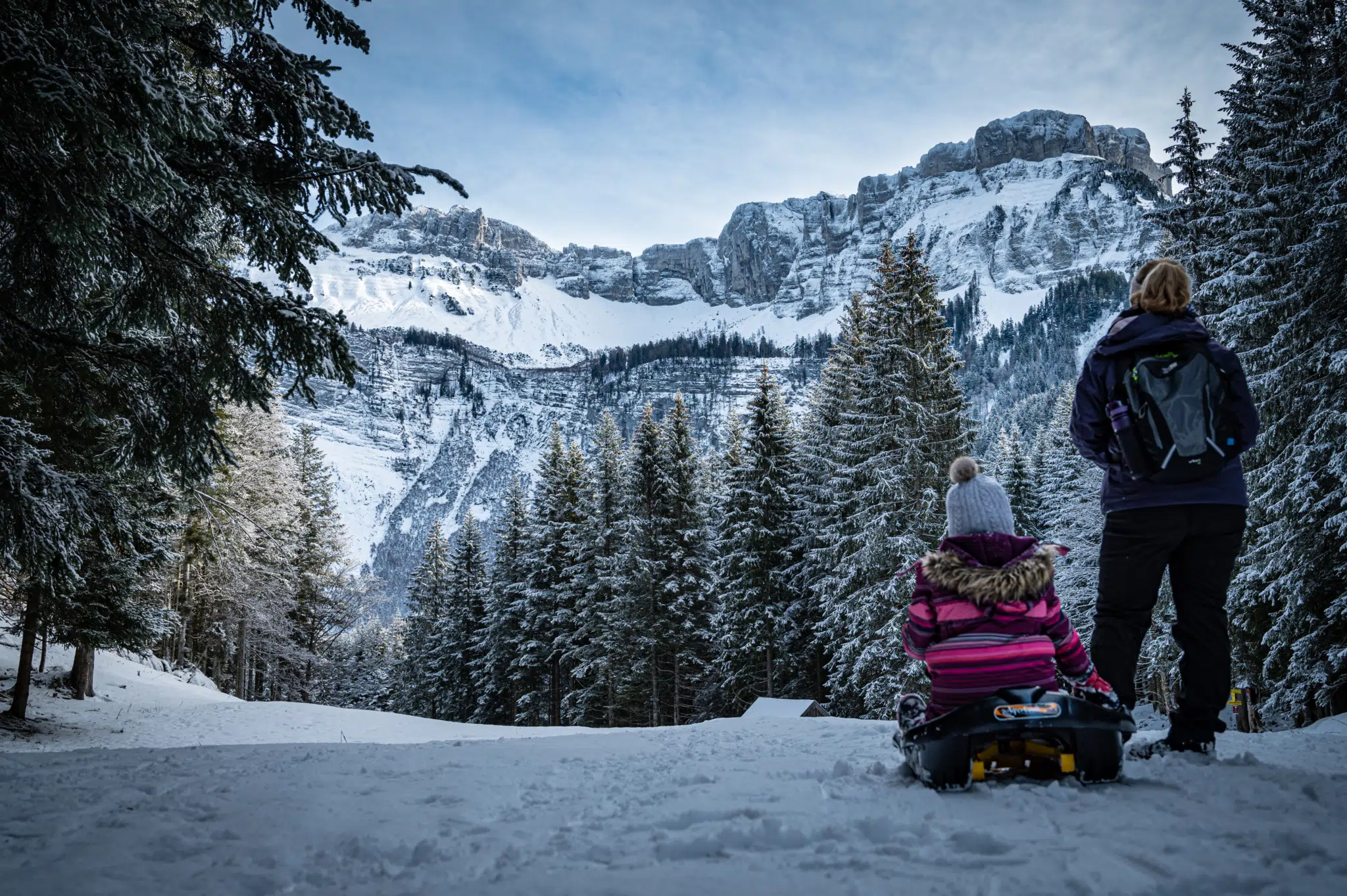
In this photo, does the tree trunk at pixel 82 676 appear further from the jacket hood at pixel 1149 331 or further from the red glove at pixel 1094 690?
the jacket hood at pixel 1149 331

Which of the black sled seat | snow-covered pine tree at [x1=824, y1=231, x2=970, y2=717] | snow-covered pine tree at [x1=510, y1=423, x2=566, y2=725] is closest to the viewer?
the black sled seat

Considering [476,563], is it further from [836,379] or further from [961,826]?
[961,826]

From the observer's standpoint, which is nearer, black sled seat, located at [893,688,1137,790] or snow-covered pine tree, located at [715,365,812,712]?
black sled seat, located at [893,688,1137,790]

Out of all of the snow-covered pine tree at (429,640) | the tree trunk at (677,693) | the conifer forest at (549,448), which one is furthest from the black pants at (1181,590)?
the snow-covered pine tree at (429,640)

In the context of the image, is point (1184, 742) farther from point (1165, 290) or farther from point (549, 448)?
point (549, 448)

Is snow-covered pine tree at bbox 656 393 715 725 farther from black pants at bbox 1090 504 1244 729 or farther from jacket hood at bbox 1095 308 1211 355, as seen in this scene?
jacket hood at bbox 1095 308 1211 355

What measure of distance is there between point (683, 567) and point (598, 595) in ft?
11.1

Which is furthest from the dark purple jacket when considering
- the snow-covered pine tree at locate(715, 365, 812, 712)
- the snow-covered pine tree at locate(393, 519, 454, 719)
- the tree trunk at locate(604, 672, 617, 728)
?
the snow-covered pine tree at locate(393, 519, 454, 719)

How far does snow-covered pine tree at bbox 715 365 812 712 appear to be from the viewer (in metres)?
19.9

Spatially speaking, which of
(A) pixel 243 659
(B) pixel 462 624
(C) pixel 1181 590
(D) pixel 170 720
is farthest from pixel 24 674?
(B) pixel 462 624

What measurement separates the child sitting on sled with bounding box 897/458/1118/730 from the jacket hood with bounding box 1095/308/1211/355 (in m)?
0.94

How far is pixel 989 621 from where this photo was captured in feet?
10.3

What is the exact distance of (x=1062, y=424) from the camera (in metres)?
26.8

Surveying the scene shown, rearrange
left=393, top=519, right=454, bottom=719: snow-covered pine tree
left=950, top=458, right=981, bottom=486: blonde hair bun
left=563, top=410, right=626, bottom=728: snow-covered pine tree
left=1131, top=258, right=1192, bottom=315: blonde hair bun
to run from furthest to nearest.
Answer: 1. left=393, top=519, right=454, bottom=719: snow-covered pine tree
2. left=563, top=410, right=626, bottom=728: snow-covered pine tree
3. left=950, top=458, right=981, bottom=486: blonde hair bun
4. left=1131, top=258, right=1192, bottom=315: blonde hair bun
